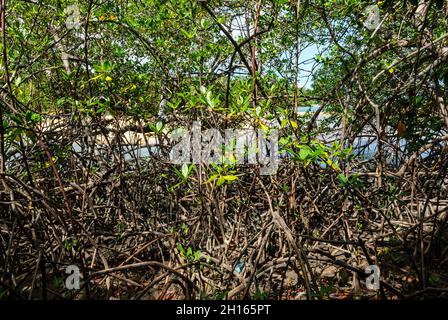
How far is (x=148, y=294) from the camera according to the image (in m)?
1.76

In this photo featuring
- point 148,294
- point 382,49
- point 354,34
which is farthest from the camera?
point 354,34

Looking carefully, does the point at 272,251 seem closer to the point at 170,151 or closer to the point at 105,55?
the point at 170,151

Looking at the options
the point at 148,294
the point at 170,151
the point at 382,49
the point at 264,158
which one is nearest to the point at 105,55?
the point at 170,151

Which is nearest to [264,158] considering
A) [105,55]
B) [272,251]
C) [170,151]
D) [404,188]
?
[272,251]

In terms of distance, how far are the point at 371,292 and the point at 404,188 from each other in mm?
1004

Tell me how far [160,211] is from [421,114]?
2.08 m

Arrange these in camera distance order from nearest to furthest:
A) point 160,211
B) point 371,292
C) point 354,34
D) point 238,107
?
1. point 238,107
2. point 371,292
3. point 354,34
4. point 160,211

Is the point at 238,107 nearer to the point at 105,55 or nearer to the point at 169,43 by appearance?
the point at 169,43

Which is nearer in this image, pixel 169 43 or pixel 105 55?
pixel 169 43

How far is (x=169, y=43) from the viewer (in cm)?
249

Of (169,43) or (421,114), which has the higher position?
(169,43)
